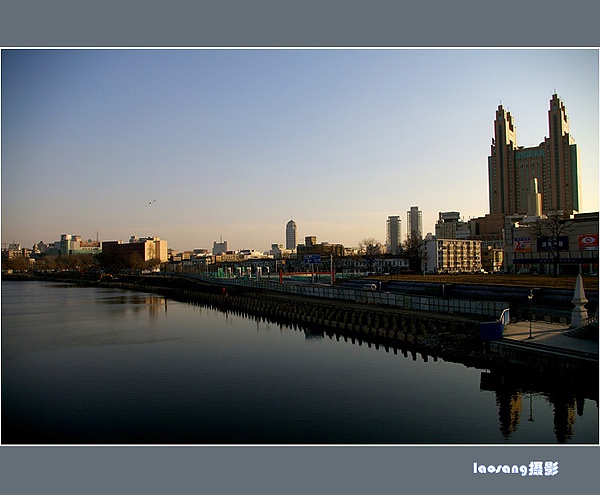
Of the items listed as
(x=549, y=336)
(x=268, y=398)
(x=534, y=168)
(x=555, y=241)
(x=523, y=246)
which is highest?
(x=534, y=168)

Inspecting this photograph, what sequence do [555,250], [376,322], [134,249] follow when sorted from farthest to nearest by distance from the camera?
[134,249] < [555,250] < [376,322]

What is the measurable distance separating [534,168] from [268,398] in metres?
140

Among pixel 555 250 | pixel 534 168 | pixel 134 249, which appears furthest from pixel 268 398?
pixel 134 249

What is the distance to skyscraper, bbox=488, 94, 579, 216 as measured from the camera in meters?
129

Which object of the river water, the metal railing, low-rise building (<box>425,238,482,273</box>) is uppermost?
low-rise building (<box>425,238,482,273</box>)

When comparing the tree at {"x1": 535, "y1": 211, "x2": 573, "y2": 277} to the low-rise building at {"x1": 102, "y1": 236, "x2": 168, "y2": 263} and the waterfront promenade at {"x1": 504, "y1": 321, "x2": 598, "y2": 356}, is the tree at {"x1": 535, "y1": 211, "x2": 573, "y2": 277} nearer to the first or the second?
the waterfront promenade at {"x1": 504, "y1": 321, "x2": 598, "y2": 356}

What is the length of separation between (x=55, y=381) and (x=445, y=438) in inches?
623

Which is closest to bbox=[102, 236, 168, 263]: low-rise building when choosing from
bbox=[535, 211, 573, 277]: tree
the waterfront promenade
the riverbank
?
the riverbank

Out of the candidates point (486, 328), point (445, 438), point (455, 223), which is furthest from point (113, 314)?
point (455, 223)

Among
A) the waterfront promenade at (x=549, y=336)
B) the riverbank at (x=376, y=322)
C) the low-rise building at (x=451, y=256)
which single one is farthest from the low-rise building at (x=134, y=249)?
the waterfront promenade at (x=549, y=336)

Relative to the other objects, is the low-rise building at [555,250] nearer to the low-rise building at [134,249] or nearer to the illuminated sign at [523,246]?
the illuminated sign at [523,246]

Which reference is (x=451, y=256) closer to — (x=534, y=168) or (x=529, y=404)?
(x=534, y=168)

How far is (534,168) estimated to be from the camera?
462 ft

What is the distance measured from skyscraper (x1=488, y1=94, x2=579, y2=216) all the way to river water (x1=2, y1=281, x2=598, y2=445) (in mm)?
110711
